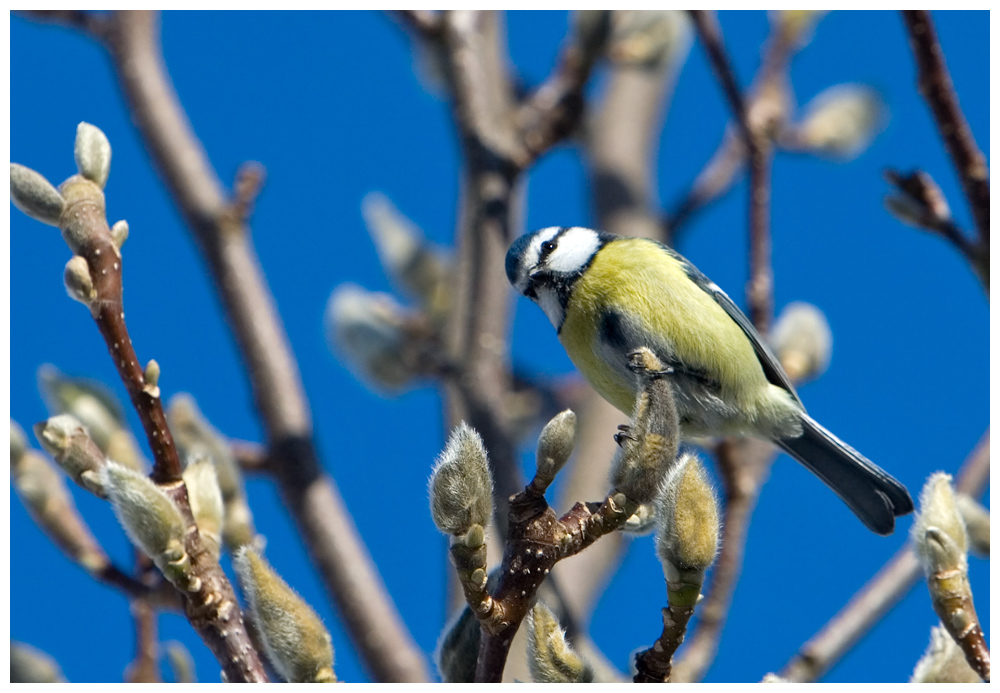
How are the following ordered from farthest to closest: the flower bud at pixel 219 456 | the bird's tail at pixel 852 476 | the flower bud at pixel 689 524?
the bird's tail at pixel 852 476, the flower bud at pixel 219 456, the flower bud at pixel 689 524

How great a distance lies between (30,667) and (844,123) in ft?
9.07

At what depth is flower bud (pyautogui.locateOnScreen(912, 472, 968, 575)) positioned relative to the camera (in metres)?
1.26

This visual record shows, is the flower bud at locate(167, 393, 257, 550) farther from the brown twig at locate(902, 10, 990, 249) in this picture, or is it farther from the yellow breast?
the brown twig at locate(902, 10, 990, 249)

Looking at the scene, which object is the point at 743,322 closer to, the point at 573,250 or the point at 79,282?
the point at 573,250

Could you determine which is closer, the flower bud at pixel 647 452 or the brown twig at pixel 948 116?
the flower bud at pixel 647 452

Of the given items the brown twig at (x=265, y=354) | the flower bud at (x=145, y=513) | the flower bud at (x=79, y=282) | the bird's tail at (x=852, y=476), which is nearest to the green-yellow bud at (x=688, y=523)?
the flower bud at (x=145, y=513)

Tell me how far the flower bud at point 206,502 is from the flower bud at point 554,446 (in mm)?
547

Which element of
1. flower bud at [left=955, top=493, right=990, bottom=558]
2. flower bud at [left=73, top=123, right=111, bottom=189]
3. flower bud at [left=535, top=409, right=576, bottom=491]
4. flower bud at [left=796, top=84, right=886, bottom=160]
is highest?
flower bud at [left=796, top=84, right=886, bottom=160]

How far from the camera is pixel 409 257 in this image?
134 inches

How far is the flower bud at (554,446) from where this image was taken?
111 centimetres

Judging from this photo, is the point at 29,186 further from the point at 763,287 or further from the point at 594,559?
the point at 594,559

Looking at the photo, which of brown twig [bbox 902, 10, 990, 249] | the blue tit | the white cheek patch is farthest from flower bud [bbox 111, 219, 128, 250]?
brown twig [bbox 902, 10, 990, 249]

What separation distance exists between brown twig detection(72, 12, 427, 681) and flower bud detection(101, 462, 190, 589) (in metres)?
1.13

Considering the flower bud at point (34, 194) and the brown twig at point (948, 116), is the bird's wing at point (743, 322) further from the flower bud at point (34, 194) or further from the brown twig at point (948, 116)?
the flower bud at point (34, 194)
